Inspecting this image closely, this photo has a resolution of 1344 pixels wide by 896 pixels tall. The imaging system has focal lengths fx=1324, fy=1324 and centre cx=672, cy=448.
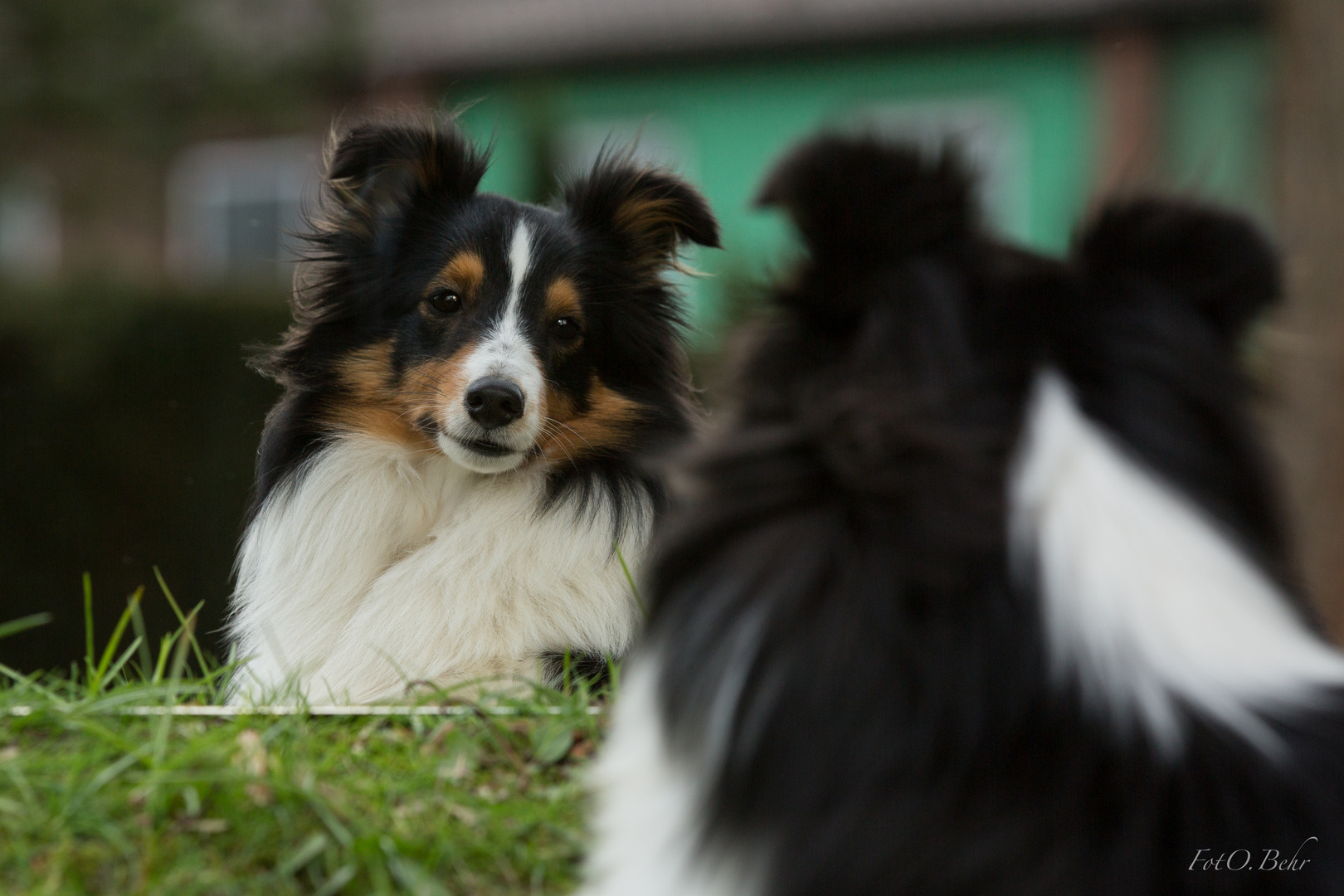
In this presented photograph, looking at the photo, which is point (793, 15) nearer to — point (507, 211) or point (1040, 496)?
point (507, 211)

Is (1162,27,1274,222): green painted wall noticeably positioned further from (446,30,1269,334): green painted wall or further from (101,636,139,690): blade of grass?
(101,636,139,690): blade of grass

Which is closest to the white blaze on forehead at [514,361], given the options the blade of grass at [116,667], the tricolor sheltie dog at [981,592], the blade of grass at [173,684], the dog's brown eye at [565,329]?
the dog's brown eye at [565,329]

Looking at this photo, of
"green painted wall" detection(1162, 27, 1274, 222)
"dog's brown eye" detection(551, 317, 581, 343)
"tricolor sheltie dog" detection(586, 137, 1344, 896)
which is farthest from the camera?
"green painted wall" detection(1162, 27, 1274, 222)

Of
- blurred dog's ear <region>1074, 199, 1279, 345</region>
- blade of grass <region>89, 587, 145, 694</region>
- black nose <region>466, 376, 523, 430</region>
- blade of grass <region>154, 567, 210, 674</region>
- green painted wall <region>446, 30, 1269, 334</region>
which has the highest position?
green painted wall <region>446, 30, 1269, 334</region>

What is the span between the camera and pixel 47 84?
10266 mm

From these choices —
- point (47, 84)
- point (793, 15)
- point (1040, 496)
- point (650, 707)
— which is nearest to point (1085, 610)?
point (1040, 496)

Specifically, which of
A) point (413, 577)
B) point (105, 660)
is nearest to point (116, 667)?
point (105, 660)

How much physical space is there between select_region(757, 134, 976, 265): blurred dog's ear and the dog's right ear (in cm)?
192

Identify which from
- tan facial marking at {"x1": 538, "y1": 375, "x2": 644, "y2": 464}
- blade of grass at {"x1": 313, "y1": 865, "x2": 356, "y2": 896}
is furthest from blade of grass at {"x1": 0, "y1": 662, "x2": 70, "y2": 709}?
tan facial marking at {"x1": 538, "y1": 375, "x2": 644, "y2": 464}

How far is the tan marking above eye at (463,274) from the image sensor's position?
3457 mm

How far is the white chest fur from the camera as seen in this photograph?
3.19 meters

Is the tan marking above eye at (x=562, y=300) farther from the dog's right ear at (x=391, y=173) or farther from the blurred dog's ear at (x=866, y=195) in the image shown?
the blurred dog's ear at (x=866, y=195)

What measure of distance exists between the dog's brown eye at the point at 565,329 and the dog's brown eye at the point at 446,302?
0.25m

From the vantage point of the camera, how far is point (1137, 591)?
1.65 m
